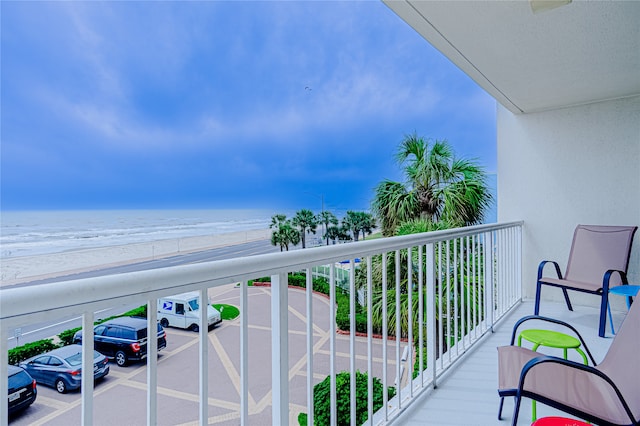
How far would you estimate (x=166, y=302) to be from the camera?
1.04m

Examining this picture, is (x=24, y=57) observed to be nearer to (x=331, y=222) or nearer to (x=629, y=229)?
(x=331, y=222)

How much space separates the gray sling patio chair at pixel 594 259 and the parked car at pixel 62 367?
3961mm

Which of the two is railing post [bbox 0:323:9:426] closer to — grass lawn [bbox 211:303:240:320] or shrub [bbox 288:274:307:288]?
grass lawn [bbox 211:303:240:320]

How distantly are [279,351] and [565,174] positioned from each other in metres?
4.52

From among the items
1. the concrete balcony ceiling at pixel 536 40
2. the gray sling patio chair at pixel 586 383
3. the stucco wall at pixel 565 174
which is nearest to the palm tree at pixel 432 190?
the stucco wall at pixel 565 174

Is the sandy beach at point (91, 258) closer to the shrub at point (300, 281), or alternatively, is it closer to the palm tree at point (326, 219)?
the shrub at point (300, 281)

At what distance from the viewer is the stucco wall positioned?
4.04 meters

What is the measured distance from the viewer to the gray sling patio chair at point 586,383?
145 centimetres

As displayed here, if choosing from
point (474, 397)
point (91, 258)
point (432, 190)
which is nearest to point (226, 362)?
point (474, 397)

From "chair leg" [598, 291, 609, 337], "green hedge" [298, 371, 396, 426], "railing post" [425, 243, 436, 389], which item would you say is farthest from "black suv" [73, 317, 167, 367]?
"green hedge" [298, 371, 396, 426]

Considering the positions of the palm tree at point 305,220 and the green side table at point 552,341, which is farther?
the palm tree at point 305,220

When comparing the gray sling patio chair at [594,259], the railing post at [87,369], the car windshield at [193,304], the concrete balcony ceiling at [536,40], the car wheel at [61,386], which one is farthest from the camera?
the gray sling patio chair at [594,259]

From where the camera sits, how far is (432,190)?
28.1 ft

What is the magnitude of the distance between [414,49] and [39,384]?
32.7m
